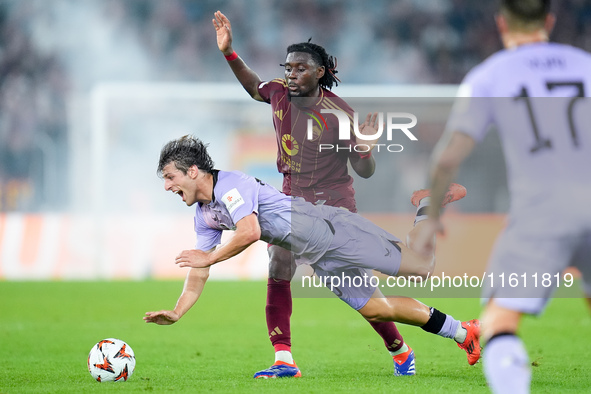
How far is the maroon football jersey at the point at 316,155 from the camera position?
6.37 metres

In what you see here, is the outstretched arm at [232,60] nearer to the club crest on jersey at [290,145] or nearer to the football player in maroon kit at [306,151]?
the football player in maroon kit at [306,151]

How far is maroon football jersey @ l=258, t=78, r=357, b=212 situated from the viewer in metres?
6.37

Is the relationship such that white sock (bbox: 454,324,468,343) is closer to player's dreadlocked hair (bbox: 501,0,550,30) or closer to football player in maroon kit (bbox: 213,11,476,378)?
football player in maroon kit (bbox: 213,11,476,378)

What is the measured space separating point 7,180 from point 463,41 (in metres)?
13.5

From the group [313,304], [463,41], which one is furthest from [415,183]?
[463,41]

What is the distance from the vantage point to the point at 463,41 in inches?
987

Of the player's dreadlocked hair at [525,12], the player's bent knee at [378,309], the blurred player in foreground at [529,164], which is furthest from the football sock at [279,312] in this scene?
the player's dreadlocked hair at [525,12]

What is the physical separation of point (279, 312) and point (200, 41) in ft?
65.5

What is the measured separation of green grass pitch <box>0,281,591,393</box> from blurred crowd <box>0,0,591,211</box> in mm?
11659

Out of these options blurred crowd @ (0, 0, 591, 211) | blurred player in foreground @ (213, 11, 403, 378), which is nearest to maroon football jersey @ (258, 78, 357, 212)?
blurred player in foreground @ (213, 11, 403, 378)

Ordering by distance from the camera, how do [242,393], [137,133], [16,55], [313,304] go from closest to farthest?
1. [242,393]
2. [313,304]
3. [137,133]
4. [16,55]

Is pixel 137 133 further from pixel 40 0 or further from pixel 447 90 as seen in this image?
pixel 40 0

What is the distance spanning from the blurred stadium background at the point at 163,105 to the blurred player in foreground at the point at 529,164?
37.3 ft

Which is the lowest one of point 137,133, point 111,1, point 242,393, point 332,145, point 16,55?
point 242,393
